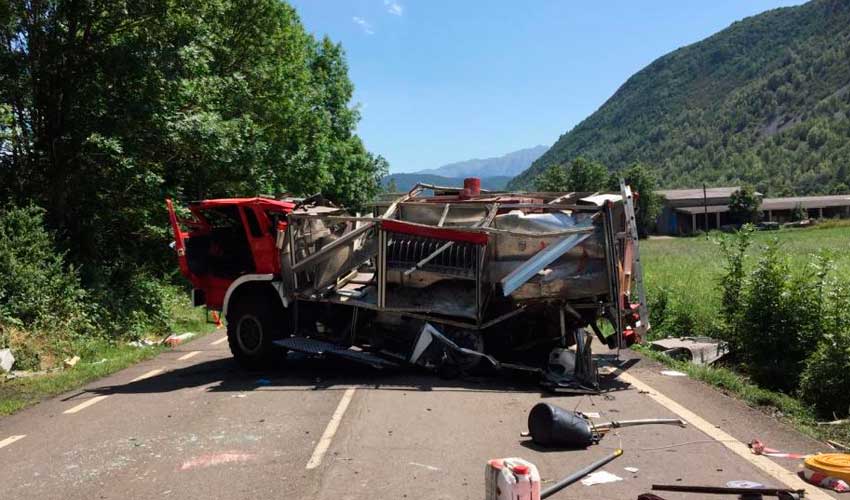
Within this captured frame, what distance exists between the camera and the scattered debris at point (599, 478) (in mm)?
5020

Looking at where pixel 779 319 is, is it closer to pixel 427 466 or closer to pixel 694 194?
pixel 427 466

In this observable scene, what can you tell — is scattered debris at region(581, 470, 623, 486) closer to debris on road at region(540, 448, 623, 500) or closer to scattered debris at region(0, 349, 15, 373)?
debris on road at region(540, 448, 623, 500)

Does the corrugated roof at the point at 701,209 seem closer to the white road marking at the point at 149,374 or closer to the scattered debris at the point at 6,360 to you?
the white road marking at the point at 149,374

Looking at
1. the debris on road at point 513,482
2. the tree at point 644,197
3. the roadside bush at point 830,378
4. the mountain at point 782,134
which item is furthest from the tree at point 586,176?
the debris on road at point 513,482

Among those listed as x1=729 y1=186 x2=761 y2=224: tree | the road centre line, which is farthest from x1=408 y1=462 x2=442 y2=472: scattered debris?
x1=729 y1=186 x2=761 y2=224: tree

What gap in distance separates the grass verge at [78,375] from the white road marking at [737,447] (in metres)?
7.91

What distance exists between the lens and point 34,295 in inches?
516

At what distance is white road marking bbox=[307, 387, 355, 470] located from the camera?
5.75 metres

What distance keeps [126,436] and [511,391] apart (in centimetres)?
436

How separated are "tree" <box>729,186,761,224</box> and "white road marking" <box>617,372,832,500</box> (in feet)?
277

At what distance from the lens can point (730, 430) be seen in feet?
20.7

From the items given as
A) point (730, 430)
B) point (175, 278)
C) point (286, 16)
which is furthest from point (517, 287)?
point (286, 16)

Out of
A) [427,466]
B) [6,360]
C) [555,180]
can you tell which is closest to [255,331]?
[6,360]

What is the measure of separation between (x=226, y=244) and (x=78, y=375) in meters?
3.21
